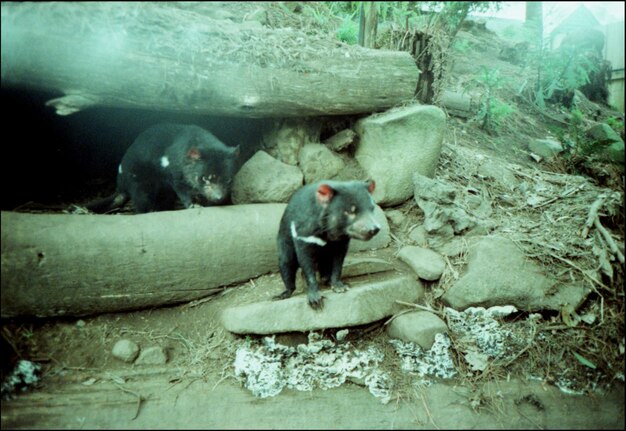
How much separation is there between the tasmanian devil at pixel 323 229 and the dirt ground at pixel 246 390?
0.35 m

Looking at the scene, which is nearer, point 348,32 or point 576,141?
point 348,32

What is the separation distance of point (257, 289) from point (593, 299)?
10.9 feet

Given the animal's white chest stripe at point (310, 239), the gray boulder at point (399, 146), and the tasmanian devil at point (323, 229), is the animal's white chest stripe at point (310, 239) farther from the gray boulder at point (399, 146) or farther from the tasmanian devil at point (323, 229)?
the gray boulder at point (399, 146)

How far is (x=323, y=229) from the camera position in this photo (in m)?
3.61

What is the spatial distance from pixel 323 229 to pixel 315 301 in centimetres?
70

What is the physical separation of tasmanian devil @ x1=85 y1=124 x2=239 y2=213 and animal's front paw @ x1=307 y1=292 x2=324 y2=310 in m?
1.53

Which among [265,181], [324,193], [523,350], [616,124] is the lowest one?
[523,350]

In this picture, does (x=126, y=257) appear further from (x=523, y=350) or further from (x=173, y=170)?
(x=523, y=350)

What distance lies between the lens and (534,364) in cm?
382

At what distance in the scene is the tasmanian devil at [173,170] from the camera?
4.59 metres

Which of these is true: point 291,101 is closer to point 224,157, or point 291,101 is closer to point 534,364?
point 224,157

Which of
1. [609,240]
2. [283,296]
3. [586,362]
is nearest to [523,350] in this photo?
[586,362]

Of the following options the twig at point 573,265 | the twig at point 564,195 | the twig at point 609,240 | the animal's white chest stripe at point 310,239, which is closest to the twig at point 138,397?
the animal's white chest stripe at point 310,239

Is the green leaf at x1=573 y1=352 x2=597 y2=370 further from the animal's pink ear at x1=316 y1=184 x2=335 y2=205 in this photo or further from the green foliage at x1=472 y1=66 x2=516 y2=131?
the green foliage at x1=472 y1=66 x2=516 y2=131
